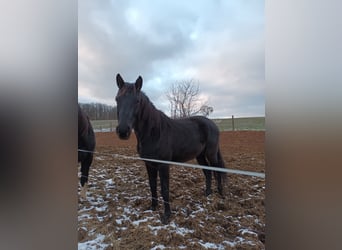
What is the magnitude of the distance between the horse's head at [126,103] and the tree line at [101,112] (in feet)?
0.15

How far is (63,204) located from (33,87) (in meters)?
0.25

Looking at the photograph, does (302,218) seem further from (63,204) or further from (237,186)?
(237,186)

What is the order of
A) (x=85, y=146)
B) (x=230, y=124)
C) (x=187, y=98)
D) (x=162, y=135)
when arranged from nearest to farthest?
(x=230, y=124), (x=187, y=98), (x=85, y=146), (x=162, y=135)

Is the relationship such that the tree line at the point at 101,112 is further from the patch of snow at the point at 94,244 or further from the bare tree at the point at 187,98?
the patch of snow at the point at 94,244

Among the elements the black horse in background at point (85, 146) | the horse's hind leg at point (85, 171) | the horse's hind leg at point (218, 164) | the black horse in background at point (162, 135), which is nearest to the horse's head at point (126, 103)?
the black horse in background at point (162, 135)

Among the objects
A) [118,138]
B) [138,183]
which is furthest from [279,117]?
Result: [138,183]

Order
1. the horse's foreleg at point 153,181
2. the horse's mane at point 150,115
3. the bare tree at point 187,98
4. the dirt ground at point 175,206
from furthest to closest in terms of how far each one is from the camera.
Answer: the horse's foreleg at point 153,181 < the horse's mane at point 150,115 < the bare tree at point 187,98 < the dirt ground at point 175,206

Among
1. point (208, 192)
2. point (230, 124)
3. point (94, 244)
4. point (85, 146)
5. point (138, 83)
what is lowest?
point (94, 244)

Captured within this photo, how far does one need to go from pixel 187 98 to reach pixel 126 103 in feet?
1.00

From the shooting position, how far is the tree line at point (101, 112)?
41.9 inches

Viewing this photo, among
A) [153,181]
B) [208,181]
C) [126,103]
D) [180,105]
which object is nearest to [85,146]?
[126,103]

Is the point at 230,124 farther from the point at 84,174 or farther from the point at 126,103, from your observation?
the point at 84,174

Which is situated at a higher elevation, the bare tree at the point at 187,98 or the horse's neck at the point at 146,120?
the bare tree at the point at 187,98

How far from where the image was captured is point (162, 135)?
4.17 feet
